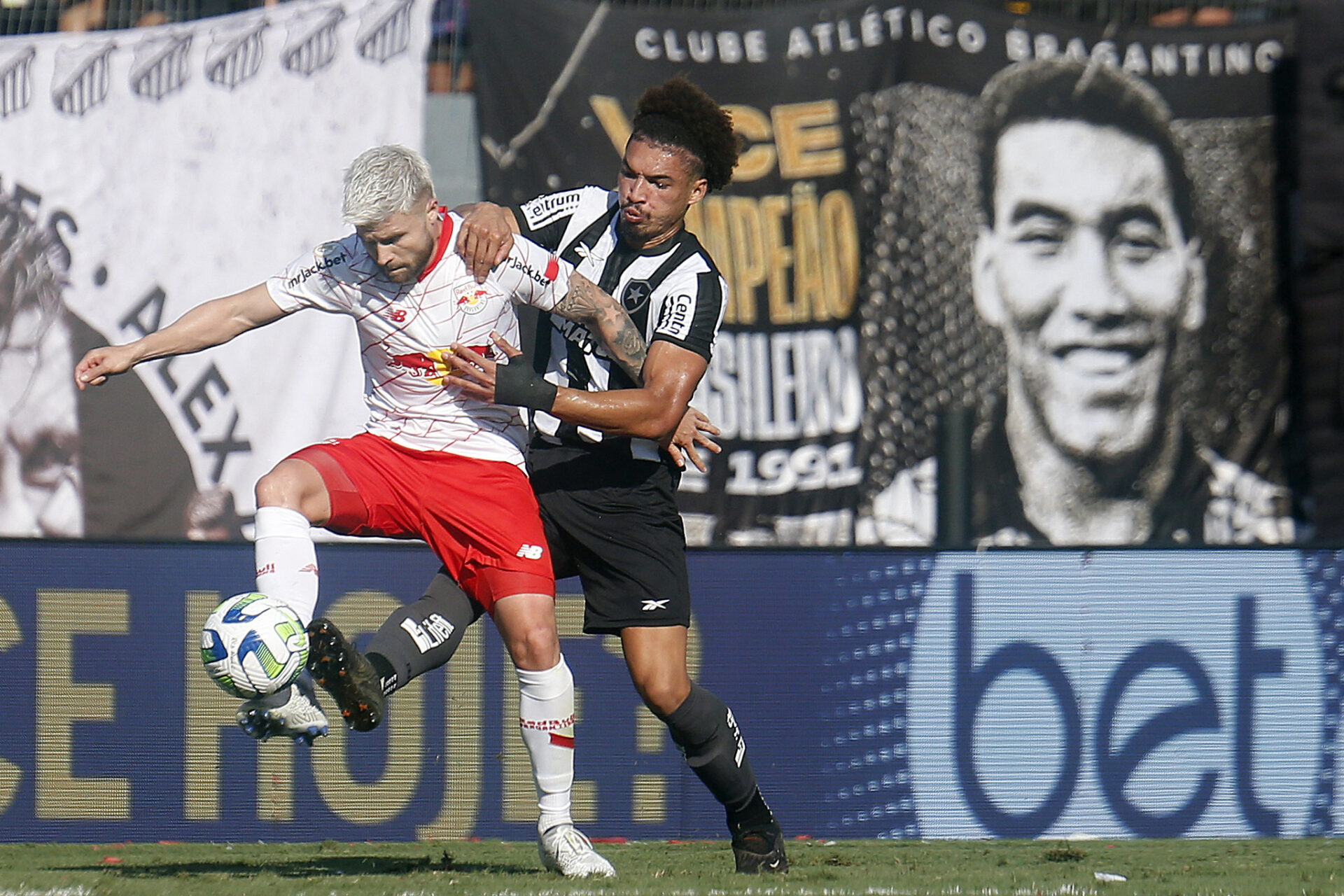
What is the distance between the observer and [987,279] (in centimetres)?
841

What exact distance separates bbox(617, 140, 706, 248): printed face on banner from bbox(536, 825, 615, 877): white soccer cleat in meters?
1.85

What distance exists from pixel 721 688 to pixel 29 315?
12.8 ft

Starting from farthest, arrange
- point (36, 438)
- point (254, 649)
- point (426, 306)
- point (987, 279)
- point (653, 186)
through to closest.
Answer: point (987, 279) → point (36, 438) → point (653, 186) → point (426, 306) → point (254, 649)

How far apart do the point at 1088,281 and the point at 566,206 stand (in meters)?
3.95

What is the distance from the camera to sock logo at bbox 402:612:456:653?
4.87 meters

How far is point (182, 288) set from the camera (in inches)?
315

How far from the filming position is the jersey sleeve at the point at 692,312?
16.2 ft

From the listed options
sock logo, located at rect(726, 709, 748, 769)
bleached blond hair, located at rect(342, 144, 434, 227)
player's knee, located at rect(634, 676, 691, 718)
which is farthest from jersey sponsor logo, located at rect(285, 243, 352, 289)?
sock logo, located at rect(726, 709, 748, 769)

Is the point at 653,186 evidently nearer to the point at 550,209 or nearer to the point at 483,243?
the point at 550,209

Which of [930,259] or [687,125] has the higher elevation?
[687,125]

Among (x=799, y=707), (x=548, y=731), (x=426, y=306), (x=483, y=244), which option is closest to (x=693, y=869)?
(x=548, y=731)

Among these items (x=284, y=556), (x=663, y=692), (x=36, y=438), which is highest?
(x=36, y=438)

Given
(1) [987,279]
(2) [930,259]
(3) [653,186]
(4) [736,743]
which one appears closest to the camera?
(3) [653,186]

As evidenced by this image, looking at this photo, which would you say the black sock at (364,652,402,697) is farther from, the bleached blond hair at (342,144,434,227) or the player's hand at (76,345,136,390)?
the bleached blond hair at (342,144,434,227)
